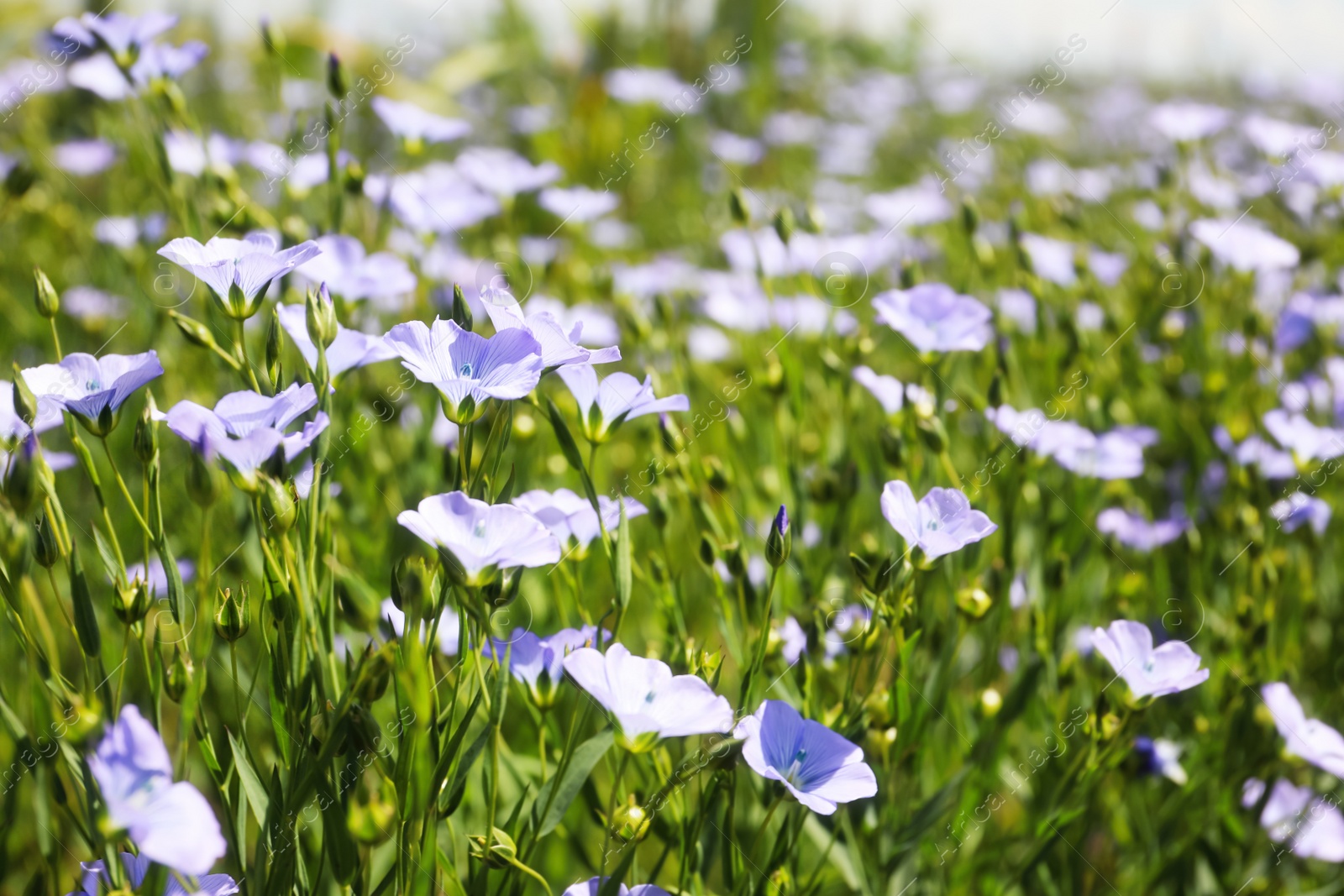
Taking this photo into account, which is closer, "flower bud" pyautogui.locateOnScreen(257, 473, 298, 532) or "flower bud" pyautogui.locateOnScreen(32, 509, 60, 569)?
"flower bud" pyautogui.locateOnScreen(257, 473, 298, 532)

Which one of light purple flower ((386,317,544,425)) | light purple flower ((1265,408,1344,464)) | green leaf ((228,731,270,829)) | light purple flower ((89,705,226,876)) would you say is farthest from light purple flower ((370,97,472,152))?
light purple flower ((1265,408,1344,464))

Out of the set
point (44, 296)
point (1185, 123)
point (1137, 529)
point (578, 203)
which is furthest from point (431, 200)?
point (1185, 123)

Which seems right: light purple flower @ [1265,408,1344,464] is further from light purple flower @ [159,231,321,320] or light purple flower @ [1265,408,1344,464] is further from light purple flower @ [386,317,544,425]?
light purple flower @ [159,231,321,320]

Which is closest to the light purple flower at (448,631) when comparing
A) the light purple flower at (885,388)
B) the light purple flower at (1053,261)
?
the light purple flower at (885,388)

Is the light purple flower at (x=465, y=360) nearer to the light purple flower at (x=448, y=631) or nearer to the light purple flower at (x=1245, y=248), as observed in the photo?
the light purple flower at (x=448, y=631)

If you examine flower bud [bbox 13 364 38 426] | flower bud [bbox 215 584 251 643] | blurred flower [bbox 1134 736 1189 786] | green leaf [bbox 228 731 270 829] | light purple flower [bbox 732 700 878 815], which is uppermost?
flower bud [bbox 13 364 38 426]

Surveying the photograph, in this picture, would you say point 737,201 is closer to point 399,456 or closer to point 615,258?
point 399,456

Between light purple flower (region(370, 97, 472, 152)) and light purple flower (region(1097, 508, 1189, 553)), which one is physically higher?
light purple flower (region(370, 97, 472, 152))

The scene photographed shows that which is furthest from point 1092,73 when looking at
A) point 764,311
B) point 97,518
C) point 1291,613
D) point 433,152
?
point 97,518
